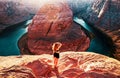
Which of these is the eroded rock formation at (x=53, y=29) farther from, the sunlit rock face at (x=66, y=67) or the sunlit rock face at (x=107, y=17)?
the sunlit rock face at (x=66, y=67)

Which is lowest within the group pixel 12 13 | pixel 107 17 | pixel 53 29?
pixel 53 29

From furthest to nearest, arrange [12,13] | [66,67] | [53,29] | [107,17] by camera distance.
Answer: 1. [12,13]
2. [107,17]
3. [53,29]
4. [66,67]

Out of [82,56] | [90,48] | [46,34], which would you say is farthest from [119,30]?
[82,56]

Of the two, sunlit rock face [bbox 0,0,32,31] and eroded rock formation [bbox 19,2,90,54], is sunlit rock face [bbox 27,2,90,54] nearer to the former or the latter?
eroded rock formation [bbox 19,2,90,54]

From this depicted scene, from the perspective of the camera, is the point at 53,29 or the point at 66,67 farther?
the point at 53,29

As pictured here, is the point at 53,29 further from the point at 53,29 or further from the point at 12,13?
the point at 12,13

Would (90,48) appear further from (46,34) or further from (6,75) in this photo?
(6,75)

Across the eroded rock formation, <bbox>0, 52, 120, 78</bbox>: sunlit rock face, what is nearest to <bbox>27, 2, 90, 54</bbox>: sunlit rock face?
the eroded rock formation

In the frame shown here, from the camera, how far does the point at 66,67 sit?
1548 centimetres

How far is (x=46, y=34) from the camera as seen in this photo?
196 feet

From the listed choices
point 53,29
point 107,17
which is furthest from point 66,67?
point 107,17

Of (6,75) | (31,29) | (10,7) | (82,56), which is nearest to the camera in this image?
(6,75)

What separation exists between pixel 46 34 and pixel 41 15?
499cm

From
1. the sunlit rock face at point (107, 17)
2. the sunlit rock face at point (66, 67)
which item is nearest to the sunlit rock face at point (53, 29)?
the sunlit rock face at point (107, 17)
